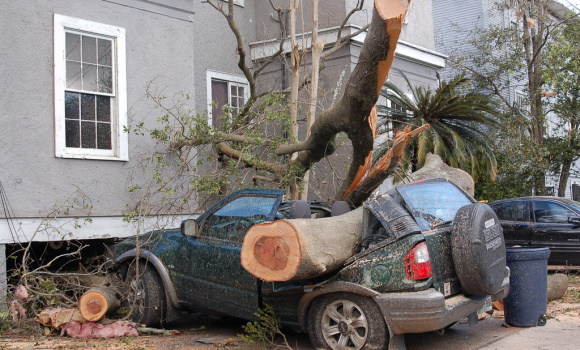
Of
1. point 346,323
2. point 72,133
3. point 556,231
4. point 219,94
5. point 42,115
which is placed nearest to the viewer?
point 346,323

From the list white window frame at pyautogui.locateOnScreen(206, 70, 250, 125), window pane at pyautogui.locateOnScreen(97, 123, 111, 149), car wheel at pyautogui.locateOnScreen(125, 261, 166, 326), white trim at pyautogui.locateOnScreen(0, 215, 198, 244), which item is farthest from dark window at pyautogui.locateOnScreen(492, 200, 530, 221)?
window pane at pyautogui.locateOnScreen(97, 123, 111, 149)

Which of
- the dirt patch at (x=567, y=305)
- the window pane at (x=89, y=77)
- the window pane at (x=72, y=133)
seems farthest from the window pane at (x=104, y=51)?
the dirt patch at (x=567, y=305)

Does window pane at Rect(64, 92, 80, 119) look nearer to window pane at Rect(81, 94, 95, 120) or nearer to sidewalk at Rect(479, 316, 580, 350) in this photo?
window pane at Rect(81, 94, 95, 120)

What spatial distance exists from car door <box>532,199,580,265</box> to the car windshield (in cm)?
562

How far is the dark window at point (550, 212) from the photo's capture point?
1100 cm

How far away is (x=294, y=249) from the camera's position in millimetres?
5230

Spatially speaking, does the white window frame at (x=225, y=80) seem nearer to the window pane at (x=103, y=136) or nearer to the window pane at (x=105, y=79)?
the window pane at (x=105, y=79)

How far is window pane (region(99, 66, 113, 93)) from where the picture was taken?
Result: 9.13 m

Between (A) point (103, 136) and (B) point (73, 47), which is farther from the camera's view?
(A) point (103, 136)

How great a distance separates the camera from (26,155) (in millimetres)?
8156

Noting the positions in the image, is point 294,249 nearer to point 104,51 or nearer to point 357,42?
point 104,51

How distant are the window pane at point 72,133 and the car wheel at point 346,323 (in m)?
4.99

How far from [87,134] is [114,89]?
0.88 metres

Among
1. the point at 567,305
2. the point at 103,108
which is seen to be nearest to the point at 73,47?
the point at 103,108
